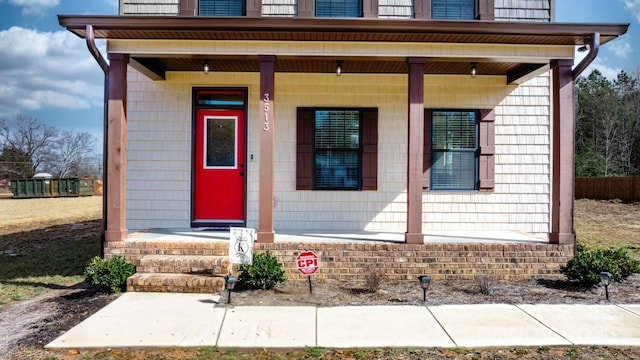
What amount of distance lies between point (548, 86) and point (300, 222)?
15.9 feet

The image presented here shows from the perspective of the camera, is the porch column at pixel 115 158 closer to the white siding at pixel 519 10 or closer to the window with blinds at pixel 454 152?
the window with blinds at pixel 454 152

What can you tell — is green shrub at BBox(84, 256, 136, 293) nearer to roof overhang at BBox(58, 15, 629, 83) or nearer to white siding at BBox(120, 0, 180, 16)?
roof overhang at BBox(58, 15, 629, 83)

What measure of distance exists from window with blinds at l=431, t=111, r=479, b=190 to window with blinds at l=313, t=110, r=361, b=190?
135 centimetres

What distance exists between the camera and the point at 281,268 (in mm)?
5609

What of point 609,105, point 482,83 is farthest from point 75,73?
point 482,83

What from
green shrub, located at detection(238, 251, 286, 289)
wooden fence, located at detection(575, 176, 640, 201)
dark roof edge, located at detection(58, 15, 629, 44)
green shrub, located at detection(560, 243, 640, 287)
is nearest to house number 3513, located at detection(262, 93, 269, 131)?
dark roof edge, located at detection(58, 15, 629, 44)

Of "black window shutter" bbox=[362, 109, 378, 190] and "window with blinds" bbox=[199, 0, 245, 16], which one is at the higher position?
"window with blinds" bbox=[199, 0, 245, 16]

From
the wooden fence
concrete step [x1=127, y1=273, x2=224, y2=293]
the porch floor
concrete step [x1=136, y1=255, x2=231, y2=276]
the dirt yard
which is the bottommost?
the dirt yard

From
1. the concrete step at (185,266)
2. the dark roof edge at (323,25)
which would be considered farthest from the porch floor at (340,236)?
the dark roof edge at (323,25)

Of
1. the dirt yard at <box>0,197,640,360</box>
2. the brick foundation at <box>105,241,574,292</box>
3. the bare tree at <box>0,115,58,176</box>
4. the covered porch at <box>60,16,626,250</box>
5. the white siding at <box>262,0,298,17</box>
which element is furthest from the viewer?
the bare tree at <box>0,115,58,176</box>

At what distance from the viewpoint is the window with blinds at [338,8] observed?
703cm

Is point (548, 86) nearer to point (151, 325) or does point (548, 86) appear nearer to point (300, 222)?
point (300, 222)

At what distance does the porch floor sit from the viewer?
244 inches

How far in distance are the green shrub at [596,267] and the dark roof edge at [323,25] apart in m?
2.92
